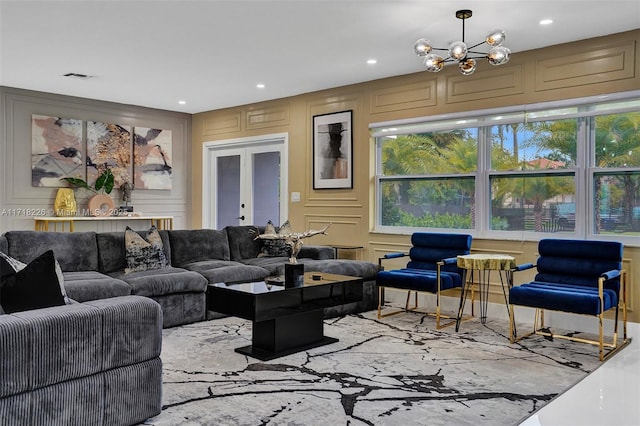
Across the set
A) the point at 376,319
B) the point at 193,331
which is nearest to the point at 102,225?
the point at 193,331

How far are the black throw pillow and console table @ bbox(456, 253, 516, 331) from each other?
3.26m

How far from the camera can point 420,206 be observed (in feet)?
19.5

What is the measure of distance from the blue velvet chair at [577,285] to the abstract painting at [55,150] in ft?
19.3

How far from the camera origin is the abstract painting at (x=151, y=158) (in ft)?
25.7

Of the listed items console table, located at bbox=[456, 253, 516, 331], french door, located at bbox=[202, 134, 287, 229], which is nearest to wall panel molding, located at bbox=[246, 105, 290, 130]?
french door, located at bbox=[202, 134, 287, 229]

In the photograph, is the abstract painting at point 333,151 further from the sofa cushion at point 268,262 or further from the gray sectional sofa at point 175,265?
the sofa cushion at point 268,262

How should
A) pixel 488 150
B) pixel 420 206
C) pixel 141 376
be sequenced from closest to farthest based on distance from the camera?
pixel 141 376 < pixel 488 150 < pixel 420 206

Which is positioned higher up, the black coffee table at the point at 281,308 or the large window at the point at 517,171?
A: the large window at the point at 517,171

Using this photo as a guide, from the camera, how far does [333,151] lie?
21.6 feet

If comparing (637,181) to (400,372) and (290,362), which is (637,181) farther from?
(290,362)

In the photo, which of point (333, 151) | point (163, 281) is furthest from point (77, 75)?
point (333, 151)

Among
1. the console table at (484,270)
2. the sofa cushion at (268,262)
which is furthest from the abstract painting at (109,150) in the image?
the console table at (484,270)

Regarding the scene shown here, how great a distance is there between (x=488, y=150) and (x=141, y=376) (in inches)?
162

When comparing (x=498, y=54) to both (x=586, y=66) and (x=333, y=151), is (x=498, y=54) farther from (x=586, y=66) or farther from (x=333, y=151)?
(x=333, y=151)
